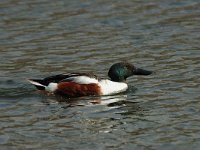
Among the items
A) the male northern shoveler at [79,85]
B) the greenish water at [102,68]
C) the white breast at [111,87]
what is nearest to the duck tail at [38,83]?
the male northern shoveler at [79,85]

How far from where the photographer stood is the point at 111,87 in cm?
1395

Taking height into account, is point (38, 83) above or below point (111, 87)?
above

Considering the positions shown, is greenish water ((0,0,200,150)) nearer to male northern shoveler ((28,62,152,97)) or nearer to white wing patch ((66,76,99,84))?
male northern shoveler ((28,62,152,97))

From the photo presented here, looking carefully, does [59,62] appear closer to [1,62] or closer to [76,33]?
[1,62]

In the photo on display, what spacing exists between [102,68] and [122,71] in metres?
1.18

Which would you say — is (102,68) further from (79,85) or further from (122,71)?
(79,85)

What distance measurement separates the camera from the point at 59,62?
16016mm

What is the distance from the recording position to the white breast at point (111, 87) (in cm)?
1384

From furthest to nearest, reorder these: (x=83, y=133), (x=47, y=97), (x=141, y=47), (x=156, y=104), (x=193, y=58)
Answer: (x=141, y=47) → (x=193, y=58) → (x=47, y=97) → (x=156, y=104) → (x=83, y=133)

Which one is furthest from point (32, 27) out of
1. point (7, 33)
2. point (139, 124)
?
point (139, 124)

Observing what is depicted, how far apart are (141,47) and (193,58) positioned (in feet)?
5.48

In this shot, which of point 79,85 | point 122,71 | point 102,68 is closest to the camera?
point 79,85

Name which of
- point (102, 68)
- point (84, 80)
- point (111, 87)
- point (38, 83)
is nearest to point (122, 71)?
point (111, 87)

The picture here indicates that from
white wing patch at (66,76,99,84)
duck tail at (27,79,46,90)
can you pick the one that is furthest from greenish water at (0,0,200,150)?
white wing patch at (66,76,99,84)
